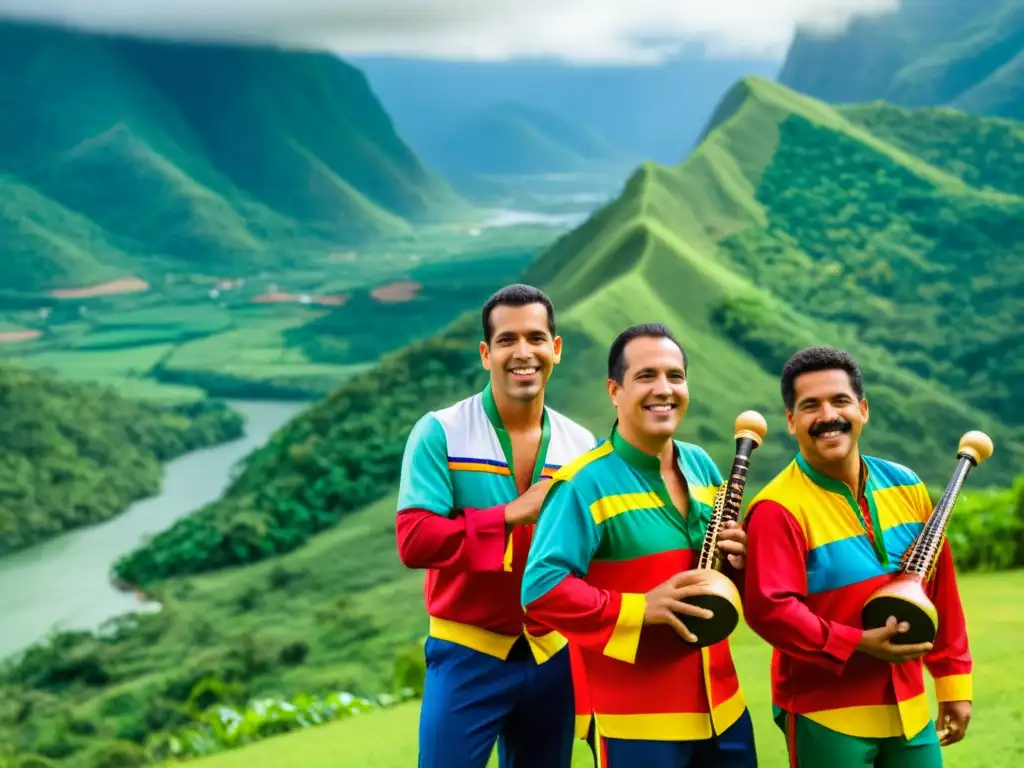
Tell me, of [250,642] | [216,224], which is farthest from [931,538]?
[216,224]

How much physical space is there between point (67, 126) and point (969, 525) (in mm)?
33509

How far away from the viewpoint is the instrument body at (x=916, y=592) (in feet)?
7.19

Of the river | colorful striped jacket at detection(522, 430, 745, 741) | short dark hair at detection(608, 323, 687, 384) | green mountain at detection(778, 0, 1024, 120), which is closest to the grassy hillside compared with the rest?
the river

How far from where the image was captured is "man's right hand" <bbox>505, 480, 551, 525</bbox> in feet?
8.30

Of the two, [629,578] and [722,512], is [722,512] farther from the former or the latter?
[629,578]

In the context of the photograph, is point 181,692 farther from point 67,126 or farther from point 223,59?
point 223,59

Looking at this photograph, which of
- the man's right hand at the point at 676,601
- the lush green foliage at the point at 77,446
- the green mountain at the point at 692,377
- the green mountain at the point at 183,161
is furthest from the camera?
the green mountain at the point at 183,161

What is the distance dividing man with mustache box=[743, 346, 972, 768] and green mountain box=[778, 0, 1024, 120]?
2979 centimetres

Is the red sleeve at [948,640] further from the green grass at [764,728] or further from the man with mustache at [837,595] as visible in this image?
the green grass at [764,728]

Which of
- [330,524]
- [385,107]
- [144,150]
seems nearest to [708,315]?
[330,524]

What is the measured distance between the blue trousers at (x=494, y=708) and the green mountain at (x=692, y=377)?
237 inches

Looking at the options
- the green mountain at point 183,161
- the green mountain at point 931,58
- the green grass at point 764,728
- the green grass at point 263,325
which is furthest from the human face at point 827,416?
the green mountain at point 183,161

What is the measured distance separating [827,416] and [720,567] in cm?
39

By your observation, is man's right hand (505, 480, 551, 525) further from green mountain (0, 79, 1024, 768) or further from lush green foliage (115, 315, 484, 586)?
lush green foliage (115, 315, 484, 586)
